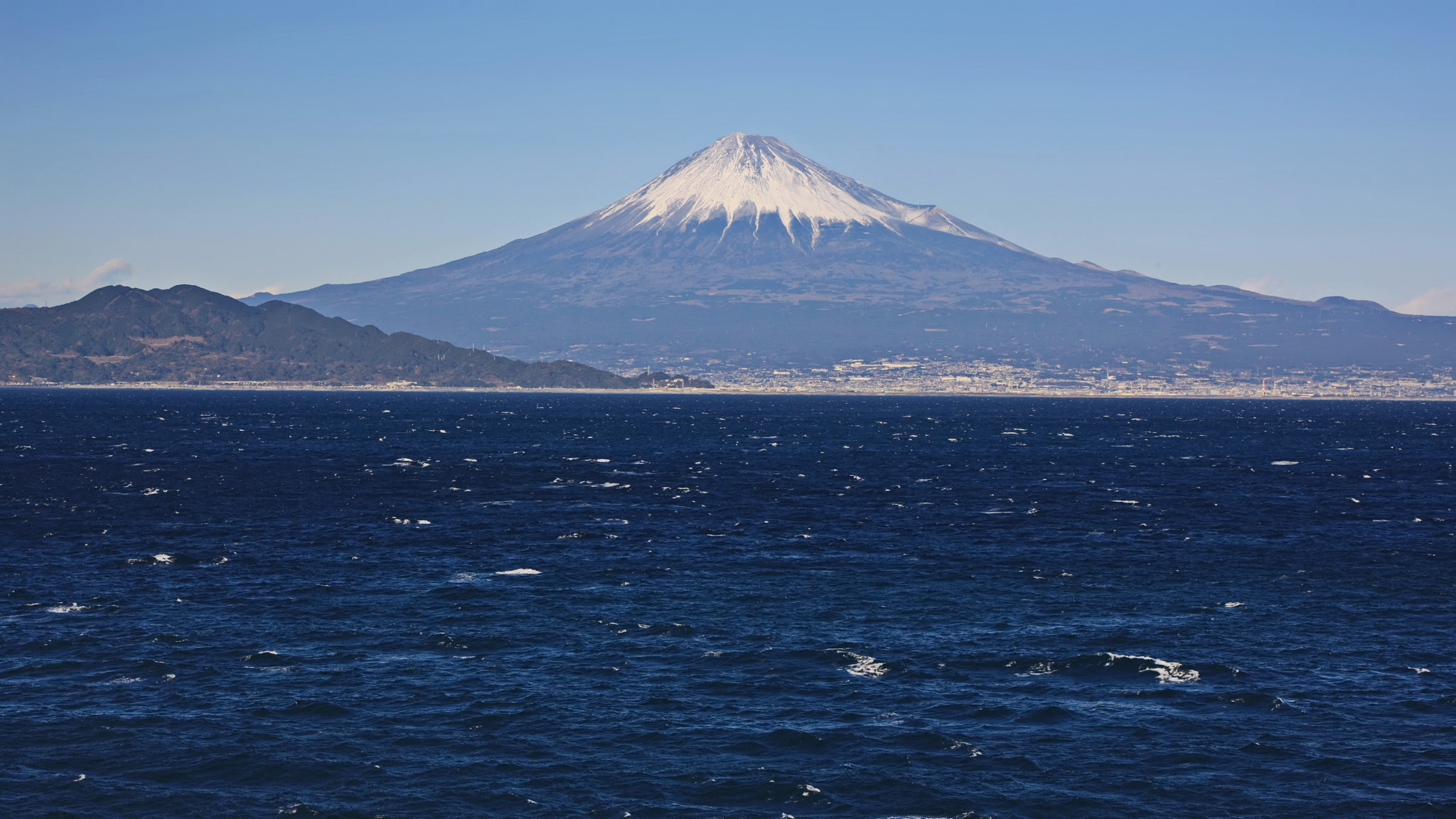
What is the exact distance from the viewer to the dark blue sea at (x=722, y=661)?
36.9m

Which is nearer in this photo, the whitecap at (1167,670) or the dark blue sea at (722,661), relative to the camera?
the dark blue sea at (722,661)

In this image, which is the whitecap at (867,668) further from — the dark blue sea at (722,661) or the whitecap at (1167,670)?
the whitecap at (1167,670)

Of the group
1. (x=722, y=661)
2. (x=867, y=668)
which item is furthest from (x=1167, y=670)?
(x=722, y=661)

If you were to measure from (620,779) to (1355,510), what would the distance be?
3392 inches

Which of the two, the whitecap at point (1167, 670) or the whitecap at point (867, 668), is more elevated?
the whitecap at point (1167, 670)

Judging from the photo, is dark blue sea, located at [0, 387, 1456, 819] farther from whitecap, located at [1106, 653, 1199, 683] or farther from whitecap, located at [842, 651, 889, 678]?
whitecap, located at [1106, 653, 1199, 683]

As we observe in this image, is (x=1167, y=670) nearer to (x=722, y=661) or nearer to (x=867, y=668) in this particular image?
(x=867, y=668)

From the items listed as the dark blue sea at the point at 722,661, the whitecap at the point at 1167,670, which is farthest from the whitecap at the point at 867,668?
the whitecap at the point at 1167,670

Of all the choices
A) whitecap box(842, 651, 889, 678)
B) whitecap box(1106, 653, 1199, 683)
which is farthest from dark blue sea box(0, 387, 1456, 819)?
whitecap box(1106, 653, 1199, 683)

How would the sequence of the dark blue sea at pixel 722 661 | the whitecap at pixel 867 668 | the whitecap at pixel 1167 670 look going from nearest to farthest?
the dark blue sea at pixel 722 661
the whitecap at pixel 1167 670
the whitecap at pixel 867 668

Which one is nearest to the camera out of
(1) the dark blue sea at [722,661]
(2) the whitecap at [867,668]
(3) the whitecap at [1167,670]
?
(1) the dark blue sea at [722,661]

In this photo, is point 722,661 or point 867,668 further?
point 722,661

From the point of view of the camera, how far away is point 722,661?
50938mm

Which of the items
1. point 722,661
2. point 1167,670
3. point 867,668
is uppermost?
point 1167,670
